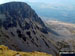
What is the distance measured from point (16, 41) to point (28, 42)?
12075 millimetres

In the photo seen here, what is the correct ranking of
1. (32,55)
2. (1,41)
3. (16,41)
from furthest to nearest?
(16,41) < (1,41) < (32,55)

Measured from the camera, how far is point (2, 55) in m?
72.3

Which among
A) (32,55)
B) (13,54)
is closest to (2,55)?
(13,54)

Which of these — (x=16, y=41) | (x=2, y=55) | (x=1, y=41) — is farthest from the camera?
(x=16, y=41)

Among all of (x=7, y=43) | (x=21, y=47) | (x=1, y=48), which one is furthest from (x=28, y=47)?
(x=1, y=48)

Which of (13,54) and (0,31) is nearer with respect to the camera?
(13,54)

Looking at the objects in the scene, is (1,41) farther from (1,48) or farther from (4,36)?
(1,48)

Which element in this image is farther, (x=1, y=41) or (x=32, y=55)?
(x=1, y=41)

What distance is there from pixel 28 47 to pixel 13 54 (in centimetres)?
11538

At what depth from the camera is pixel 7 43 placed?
182500 millimetres

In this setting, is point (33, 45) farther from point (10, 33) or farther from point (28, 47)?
point (10, 33)

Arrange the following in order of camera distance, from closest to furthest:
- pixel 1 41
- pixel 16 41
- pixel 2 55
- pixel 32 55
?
pixel 2 55 < pixel 32 55 < pixel 1 41 < pixel 16 41

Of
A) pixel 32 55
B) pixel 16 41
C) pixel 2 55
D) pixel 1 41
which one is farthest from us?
pixel 16 41

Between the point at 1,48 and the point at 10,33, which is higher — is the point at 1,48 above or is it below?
above
